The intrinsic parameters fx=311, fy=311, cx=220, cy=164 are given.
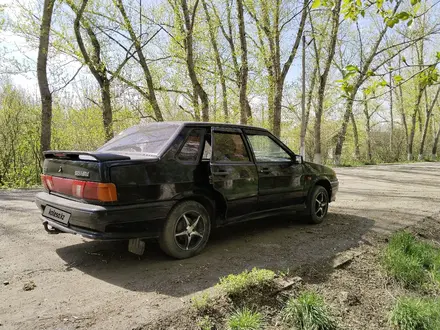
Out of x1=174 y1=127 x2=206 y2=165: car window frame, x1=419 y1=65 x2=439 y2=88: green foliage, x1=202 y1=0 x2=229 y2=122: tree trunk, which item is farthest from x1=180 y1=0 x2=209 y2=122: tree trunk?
x1=419 y1=65 x2=439 y2=88: green foliage

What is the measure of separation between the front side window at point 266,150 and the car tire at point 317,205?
2.97 feet

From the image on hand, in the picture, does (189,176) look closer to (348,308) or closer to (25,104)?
(348,308)

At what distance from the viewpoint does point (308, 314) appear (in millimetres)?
2750

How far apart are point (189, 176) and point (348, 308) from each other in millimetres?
2181

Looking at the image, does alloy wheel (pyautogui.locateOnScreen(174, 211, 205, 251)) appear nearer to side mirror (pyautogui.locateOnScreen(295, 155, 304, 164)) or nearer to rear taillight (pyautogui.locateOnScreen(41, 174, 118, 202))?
rear taillight (pyautogui.locateOnScreen(41, 174, 118, 202))

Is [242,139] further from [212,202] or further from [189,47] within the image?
[189,47]

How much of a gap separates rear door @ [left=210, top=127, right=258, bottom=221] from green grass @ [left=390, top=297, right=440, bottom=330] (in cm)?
207

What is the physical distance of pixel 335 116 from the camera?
29266 mm

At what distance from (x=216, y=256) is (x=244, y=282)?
1004 millimetres

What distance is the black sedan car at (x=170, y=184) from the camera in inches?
126

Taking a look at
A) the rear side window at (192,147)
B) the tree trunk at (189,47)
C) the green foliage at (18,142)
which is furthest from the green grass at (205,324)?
the green foliage at (18,142)

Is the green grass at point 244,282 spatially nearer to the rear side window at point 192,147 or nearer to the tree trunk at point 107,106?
the rear side window at point 192,147

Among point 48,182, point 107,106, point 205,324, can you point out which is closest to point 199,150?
point 48,182

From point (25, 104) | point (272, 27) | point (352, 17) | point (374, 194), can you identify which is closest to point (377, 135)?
point (272, 27)
